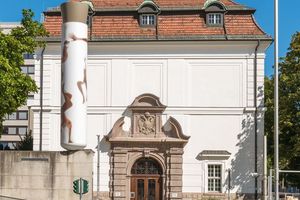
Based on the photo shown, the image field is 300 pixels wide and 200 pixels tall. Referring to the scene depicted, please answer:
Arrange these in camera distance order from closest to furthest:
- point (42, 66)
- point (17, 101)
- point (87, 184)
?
point (87, 184) → point (17, 101) → point (42, 66)

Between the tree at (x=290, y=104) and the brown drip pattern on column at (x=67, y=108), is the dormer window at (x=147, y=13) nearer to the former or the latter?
the tree at (x=290, y=104)

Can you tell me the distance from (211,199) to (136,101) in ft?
23.5

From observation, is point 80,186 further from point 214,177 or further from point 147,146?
point 214,177

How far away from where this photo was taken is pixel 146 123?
41.0 m

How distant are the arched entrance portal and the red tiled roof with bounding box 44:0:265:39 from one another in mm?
7718

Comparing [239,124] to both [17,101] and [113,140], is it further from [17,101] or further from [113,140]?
[17,101]

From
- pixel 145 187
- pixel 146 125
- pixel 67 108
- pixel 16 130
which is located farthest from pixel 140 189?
pixel 16 130

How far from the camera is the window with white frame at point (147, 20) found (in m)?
43.0

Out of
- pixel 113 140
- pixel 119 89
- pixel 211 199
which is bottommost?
pixel 211 199

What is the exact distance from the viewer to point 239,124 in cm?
4103

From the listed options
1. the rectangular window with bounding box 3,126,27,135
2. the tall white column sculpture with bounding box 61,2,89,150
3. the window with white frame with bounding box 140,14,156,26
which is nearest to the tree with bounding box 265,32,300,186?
the window with white frame with bounding box 140,14,156,26

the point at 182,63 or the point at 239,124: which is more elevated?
the point at 182,63

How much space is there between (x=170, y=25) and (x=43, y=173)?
17626mm

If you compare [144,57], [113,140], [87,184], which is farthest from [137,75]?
[87,184]
